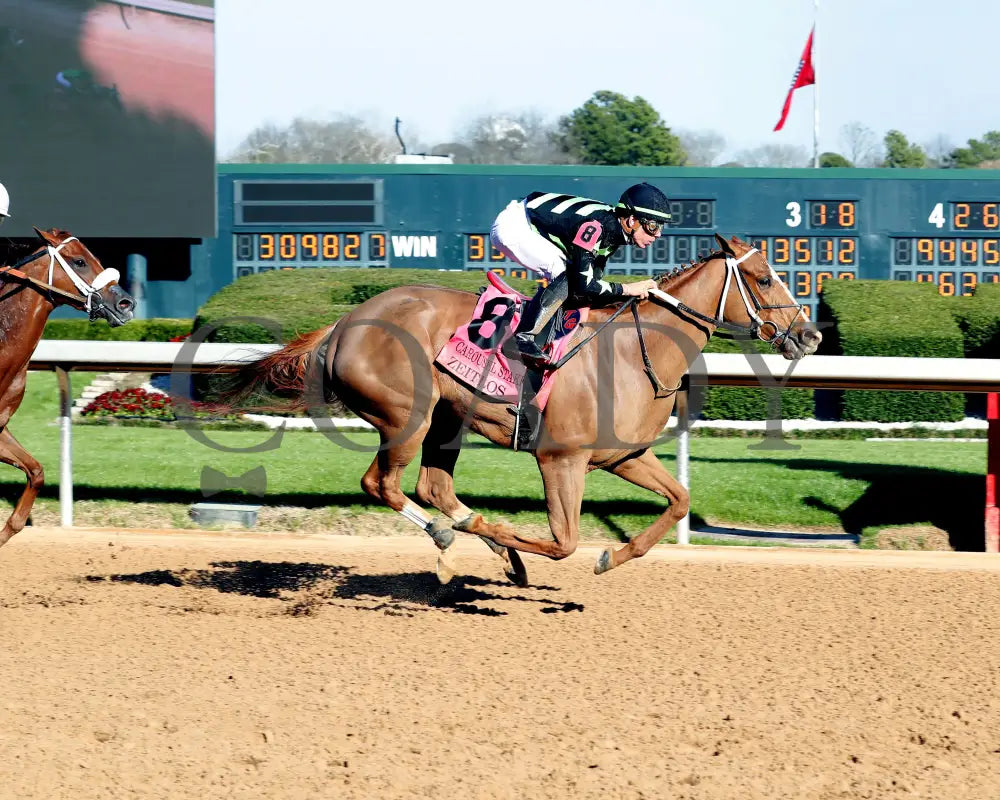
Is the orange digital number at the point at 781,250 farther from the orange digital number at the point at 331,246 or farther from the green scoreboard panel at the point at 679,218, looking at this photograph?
the orange digital number at the point at 331,246

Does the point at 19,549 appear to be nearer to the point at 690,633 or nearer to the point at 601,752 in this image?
the point at 690,633

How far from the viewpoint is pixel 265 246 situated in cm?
1452

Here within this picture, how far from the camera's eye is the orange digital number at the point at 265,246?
1451 cm

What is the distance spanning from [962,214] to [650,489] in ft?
33.9

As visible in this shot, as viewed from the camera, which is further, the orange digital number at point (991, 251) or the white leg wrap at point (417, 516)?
the orange digital number at point (991, 251)

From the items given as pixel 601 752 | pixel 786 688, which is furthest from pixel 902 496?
pixel 601 752

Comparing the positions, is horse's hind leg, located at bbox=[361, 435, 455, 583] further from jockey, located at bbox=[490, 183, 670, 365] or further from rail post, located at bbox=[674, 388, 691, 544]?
rail post, located at bbox=[674, 388, 691, 544]

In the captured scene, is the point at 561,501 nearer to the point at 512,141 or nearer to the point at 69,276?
the point at 69,276

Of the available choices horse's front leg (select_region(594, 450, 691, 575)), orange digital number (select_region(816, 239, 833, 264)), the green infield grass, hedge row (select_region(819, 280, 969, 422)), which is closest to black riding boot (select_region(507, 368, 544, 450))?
horse's front leg (select_region(594, 450, 691, 575))

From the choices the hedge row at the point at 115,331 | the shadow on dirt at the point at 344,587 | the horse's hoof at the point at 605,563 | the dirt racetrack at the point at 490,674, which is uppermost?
the hedge row at the point at 115,331

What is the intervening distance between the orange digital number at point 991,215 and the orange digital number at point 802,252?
82.8 inches

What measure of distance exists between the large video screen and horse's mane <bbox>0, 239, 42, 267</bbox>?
991 cm

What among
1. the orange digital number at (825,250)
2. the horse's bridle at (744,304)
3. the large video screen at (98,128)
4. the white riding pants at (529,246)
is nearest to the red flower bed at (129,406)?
the large video screen at (98,128)

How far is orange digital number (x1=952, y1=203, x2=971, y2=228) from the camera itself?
46.1ft
